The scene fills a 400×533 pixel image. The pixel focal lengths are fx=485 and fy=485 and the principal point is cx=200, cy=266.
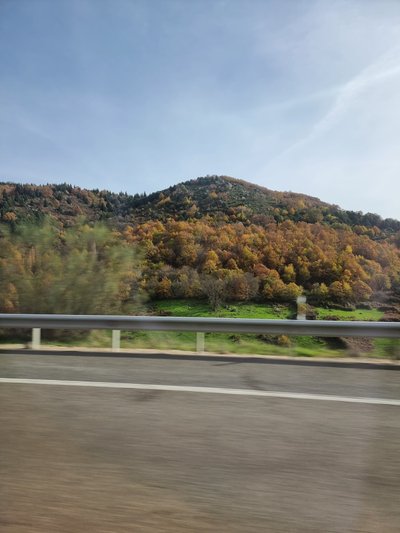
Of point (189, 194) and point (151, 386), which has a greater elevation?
point (189, 194)

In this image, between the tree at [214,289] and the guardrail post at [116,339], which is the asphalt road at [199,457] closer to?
the guardrail post at [116,339]

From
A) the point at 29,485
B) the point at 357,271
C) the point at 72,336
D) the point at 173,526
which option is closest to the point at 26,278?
the point at 72,336

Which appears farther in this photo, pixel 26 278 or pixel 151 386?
pixel 26 278

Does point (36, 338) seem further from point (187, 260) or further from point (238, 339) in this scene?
point (187, 260)

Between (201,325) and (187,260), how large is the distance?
12.8 feet

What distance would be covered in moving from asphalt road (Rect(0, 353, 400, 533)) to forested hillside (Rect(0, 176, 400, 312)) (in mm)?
3799

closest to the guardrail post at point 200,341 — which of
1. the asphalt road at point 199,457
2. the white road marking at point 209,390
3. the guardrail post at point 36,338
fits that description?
the asphalt road at point 199,457

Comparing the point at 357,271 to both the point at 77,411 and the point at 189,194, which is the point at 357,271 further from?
the point at 189,194

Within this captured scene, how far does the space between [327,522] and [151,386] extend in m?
2.88

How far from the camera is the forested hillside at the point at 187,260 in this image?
9164 mm

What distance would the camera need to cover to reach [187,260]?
1076 centimetres

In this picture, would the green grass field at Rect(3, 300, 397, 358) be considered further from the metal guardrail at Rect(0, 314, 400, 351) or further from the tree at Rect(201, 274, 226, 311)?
the metal guardrail at Rect(0, 314, 400, 351)

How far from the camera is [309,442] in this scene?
11.9 feet

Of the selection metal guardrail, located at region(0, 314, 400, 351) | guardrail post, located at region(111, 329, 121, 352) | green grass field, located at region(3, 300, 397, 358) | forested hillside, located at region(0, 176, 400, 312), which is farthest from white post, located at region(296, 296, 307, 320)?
guardrail post, located at region(111, 329, 121, 352)
